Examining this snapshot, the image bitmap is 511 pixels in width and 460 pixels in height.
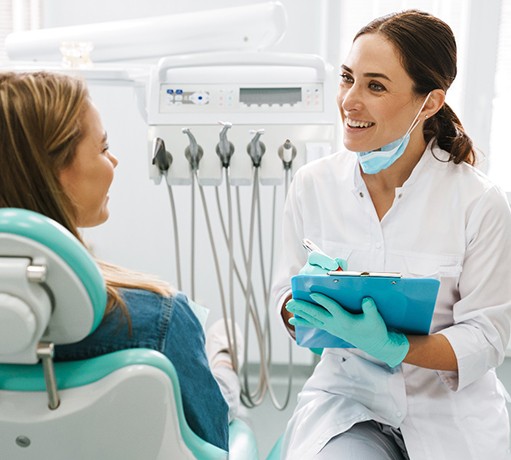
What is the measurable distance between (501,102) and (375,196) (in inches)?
56.6

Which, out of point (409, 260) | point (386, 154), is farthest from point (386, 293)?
point (386, 154)

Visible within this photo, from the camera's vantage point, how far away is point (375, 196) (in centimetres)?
154

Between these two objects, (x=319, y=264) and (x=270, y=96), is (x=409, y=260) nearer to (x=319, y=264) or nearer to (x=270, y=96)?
(x=319, y=264)

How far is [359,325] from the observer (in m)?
1.27

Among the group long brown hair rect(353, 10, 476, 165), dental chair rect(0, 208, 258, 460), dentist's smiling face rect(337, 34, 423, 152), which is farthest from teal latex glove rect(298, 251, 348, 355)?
dental chair rect(0, 208, 258, 460)

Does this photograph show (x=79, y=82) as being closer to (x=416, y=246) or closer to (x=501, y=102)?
(x=416, y=246)

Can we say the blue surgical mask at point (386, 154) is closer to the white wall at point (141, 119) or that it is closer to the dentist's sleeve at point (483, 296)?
the dentist's sleeve at point (483, 296)

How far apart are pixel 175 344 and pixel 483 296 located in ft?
2.40

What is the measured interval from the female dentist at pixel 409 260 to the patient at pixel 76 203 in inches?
15.1

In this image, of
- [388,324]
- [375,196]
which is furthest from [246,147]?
[388,324]

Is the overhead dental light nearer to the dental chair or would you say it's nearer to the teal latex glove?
the teal latex glove

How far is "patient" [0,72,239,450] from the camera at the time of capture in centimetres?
91

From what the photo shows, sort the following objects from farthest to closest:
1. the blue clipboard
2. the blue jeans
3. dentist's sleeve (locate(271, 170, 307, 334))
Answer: dentist's sleeve (locate(271, 170, 307, 334)), the blue clipboard, the blue jeans

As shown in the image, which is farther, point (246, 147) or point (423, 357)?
point (246, 147)
